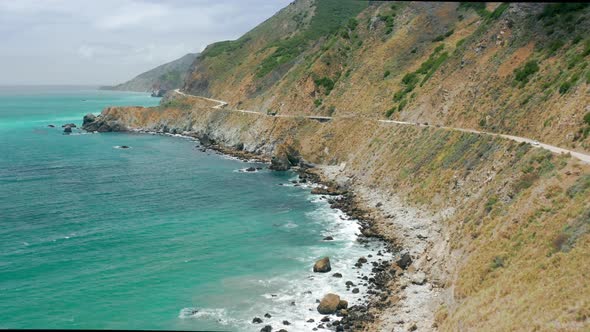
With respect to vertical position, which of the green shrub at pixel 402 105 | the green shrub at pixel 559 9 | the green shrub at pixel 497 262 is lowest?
the green shrub at pixel 497 262

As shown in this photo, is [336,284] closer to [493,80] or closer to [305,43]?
[493,80]

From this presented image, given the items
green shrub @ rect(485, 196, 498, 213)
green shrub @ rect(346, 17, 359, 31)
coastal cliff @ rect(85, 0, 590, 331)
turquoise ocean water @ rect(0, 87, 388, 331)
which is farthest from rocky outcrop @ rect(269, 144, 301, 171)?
green shrub @ rect(485, 196, 498, 213)

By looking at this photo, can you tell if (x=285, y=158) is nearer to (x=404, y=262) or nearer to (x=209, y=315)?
(x=404, y=262)

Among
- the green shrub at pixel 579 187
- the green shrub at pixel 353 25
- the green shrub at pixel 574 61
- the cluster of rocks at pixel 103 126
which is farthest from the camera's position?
the cluster of rocks at pixel 103 126

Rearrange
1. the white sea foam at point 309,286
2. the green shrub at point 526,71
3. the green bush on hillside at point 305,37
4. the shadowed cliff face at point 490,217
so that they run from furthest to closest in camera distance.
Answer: the green bush on hillside at point 305,37
the green shrub at point 526,71
the white sea foam at point 309,286
the shadowed cliff face at point 490,217

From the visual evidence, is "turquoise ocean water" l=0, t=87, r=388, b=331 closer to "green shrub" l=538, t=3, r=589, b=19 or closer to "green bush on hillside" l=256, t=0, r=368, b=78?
"green shrub" l=538, t=3, r=589, b=19

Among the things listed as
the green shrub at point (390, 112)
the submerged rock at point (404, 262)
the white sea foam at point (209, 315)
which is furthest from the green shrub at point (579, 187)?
the green shrub at point (390, 112)

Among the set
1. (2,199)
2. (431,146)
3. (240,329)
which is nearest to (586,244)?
(240,329)

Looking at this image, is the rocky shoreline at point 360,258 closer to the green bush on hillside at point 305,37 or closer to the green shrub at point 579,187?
the green shrub at point 579,187
